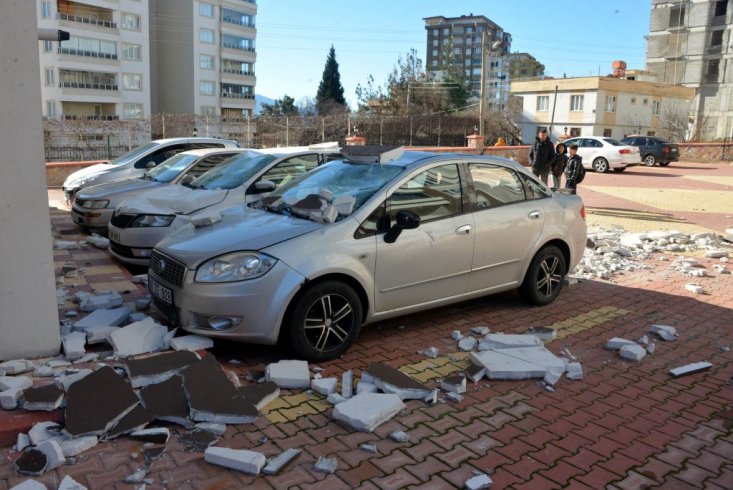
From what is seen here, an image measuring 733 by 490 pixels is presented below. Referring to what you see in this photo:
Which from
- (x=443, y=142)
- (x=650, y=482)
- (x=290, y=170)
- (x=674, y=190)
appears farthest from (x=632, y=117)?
(x=650, y=482)

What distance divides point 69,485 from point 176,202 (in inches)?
217

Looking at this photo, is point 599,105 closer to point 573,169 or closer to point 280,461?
point 573,169

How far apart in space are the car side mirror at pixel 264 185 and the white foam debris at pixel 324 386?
4.00m

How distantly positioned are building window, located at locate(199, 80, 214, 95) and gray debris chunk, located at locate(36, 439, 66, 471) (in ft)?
227

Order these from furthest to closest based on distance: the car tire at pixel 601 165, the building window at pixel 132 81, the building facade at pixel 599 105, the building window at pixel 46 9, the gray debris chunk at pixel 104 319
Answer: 1. the building window at pixel 132 81
2. the building facade at pixel 599 105
3. the building window at pixel 46 9
4. the car tire at pixel 601 165
5. the gray debris chunk at pixel 104 319

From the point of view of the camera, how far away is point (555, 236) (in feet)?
22.4

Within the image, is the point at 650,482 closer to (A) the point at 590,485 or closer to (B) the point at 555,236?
(A) the point at 590,485

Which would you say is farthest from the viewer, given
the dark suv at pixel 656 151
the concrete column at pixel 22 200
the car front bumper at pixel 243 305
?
the dark suv at pixel 656 151

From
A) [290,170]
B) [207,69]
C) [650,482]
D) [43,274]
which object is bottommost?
[650,482]

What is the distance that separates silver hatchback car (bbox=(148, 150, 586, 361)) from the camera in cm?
491

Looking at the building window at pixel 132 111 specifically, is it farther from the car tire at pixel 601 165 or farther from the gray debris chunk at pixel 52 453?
the gray debris chunk at pixel 52 453

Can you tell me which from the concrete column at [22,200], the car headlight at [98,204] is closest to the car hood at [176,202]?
the car headlight at [98,204]

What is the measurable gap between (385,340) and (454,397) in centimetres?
133

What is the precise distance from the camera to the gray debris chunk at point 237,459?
3.50 meters
